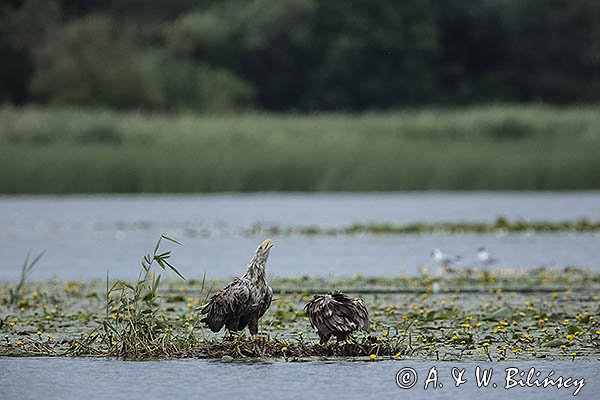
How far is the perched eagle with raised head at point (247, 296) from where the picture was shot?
10719 mm

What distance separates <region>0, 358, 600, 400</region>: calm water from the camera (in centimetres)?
950

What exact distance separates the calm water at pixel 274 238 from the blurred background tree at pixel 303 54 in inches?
636

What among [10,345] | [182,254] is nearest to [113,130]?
[182,254]

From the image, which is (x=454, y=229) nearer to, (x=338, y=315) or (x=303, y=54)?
(x=338, y=315)

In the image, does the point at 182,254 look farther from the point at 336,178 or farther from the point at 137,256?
the point at 336,178

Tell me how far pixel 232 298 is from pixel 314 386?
128 centimetres

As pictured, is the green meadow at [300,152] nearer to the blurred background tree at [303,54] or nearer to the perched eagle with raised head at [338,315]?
the blurred background tree at [303,54]

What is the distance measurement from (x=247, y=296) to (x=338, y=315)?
2.33 ft

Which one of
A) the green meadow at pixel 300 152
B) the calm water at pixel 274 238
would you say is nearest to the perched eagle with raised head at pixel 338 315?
the calm water at pixel 274 238

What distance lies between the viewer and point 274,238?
24.8 metres

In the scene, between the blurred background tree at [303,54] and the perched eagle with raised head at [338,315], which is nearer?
the perched eagle with raised head at [338,315]

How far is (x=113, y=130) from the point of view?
40.9 m

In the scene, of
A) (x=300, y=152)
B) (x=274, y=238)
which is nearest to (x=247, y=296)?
(x=274, y=238)

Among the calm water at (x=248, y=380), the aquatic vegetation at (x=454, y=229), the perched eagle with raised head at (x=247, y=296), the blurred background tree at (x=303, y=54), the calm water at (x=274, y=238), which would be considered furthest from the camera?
the blurred background tree at (x=303, y=54)
